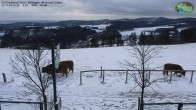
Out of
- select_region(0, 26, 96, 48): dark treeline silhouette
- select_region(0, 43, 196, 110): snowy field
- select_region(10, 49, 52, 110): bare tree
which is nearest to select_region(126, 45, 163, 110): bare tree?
select_region(0, 43, 196, 110): snowy field

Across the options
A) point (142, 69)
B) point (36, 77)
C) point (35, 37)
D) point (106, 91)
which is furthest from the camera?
point (35, 37)

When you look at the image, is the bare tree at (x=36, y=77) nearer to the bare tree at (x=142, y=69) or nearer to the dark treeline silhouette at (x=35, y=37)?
the dark treeline silhouette at (x=35, y=37)

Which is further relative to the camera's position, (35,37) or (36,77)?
(35,37)

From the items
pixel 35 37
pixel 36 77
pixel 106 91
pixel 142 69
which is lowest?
pixel 106 91

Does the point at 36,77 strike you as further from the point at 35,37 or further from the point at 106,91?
the point at 35,37

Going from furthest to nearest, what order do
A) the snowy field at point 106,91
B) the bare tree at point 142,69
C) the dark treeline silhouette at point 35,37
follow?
the dark treeline silhouette at point 35,37 → the snowy field at point 106,91 → the bare tree at point 142,69

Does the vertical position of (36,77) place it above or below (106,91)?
above

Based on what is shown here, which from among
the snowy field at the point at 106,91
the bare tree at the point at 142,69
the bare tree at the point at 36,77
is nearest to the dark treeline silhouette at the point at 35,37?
the bare tree at the point at 36,77


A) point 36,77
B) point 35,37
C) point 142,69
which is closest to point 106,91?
point 142,69

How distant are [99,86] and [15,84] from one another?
5.96 meters

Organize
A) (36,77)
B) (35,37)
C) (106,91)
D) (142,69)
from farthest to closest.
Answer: (35,37) → (36,77) → (142,69) → (106,91)

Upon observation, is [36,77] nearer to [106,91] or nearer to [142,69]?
[106,91]

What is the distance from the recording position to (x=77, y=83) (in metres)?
17.3

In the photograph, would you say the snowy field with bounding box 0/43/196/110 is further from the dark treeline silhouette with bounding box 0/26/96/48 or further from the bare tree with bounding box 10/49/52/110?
the dark treeline silhouette with bounding box 0/26/96/48
